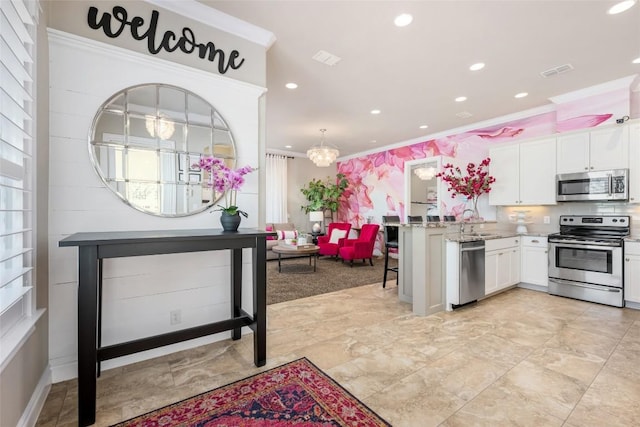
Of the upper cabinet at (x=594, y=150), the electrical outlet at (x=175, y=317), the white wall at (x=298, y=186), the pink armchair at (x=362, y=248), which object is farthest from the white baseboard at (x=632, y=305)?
the white wall at (x=298, y=186)

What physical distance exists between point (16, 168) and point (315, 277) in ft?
13.7

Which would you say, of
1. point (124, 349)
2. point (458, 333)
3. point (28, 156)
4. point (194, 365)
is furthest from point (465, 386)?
point (28, 156)

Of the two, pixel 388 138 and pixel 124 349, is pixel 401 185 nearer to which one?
pixel 388 138

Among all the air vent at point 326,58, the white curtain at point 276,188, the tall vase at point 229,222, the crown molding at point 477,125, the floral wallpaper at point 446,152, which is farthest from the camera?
the white curtain at point 276,188

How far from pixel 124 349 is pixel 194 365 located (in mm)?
539

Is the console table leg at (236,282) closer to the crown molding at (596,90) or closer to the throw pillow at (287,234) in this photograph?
the throw pillow at (287,234)

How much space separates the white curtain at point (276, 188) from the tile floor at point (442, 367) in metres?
4.77

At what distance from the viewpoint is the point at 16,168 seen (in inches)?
55.7

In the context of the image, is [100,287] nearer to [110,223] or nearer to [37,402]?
[110,223]

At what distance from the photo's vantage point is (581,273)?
3688 mm

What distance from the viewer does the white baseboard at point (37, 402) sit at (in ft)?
4.71

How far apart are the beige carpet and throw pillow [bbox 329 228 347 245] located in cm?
51

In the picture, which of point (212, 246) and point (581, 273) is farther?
point (581, 273)

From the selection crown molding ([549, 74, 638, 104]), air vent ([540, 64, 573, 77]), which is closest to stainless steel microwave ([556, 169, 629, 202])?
crown molding ([549, 74, 638, 104])
